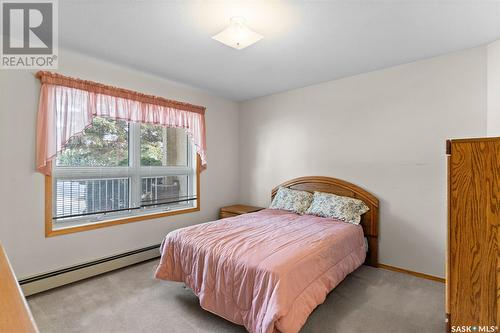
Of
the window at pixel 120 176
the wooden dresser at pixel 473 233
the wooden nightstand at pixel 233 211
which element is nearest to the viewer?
the wooden dresser at pixel 473 233

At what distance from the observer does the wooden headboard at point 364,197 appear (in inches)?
119

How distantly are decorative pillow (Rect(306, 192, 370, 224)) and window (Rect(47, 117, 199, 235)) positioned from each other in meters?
1.82

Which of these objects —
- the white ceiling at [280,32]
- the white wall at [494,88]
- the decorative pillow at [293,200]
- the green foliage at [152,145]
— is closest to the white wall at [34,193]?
the white ceiling at [280,32]

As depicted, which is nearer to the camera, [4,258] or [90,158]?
[4,258]

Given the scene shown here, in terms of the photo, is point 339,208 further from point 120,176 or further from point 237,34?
point 120,176

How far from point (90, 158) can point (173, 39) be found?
1642 mm

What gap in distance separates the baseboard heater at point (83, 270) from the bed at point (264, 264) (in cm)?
93

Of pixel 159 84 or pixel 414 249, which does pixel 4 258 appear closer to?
pixel 159 84

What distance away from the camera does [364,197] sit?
311cm

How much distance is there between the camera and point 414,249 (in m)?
2.80

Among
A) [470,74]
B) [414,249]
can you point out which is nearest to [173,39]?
[470,74]

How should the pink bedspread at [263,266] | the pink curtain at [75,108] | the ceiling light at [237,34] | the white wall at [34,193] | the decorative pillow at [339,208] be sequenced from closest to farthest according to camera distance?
the pink bedspread at [263,266], the ceiling light at [237,34], the white wall at [34,193], the pink curtain at [75,108], the decorative pillow at [339,208]

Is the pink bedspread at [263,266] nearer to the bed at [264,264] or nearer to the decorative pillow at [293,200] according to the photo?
the bed at [264,264]

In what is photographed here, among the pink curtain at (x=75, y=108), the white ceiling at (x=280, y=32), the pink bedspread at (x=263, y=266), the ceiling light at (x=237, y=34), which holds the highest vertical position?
the white ceiling at (x=280, y=32)
